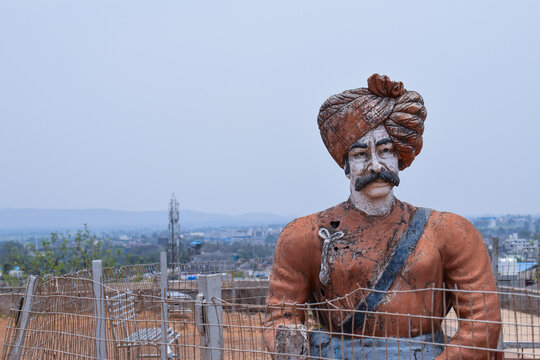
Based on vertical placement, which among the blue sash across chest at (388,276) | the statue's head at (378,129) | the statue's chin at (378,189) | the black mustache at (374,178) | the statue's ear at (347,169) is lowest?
the blue sash across chest at (388,276)

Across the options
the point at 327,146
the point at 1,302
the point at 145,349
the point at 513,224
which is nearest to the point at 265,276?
the point at 145,349

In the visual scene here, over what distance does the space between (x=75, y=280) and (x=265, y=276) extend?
6155mm

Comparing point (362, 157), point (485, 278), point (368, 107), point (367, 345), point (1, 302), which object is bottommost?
point (1, 302)

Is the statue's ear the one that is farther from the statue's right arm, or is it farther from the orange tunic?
the statue's right arm

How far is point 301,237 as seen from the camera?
4586 mm

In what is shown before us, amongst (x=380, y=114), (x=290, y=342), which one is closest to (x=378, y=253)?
(x=290, y=342)

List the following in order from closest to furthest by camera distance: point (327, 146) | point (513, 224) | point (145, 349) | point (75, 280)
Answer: point (327, 146)
point (75, 280)
point (145, 349)
point (513, 224)

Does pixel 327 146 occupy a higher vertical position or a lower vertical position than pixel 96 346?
higher

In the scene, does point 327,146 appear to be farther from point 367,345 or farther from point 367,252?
point 367,345

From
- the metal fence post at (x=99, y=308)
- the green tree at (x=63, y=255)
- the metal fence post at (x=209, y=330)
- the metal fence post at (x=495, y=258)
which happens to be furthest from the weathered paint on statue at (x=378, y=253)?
the green tree at (x=63, y=255)

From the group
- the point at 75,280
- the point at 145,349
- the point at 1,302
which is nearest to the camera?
the point at 75,280

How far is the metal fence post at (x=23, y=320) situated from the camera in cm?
554

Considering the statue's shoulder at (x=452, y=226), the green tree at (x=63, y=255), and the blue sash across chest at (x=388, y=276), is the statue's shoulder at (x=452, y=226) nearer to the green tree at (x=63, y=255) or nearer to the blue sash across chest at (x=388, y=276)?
the blue sash across chest at (x=388, y=276)

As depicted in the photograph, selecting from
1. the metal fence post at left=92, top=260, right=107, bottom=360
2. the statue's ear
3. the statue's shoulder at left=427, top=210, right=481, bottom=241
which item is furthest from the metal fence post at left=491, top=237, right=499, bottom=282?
the metal fence post at left=92, top=260, right=107, bottom=360
